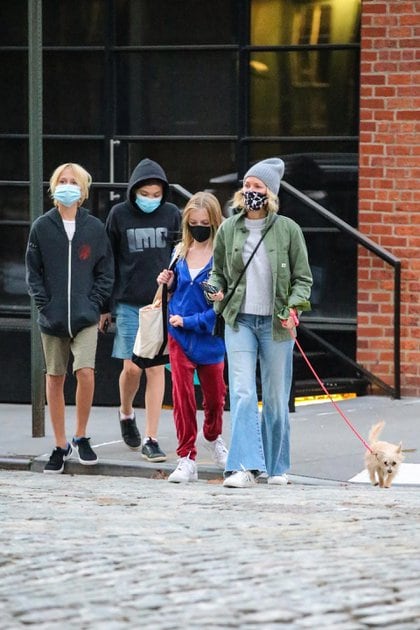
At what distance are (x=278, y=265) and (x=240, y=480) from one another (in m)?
1.32

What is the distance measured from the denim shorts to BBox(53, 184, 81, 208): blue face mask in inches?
39.3

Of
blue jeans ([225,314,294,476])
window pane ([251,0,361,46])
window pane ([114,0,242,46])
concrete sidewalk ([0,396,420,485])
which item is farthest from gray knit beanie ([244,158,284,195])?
window pane ([114,0,242,46])

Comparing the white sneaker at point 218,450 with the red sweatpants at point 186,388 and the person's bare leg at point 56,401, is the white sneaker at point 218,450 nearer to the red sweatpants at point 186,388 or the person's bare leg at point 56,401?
the red sweatpants at point 186,388

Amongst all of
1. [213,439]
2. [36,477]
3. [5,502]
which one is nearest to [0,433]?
[36,477]

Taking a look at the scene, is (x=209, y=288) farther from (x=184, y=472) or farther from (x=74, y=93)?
(x=74, y=93)

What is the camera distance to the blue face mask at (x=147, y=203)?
10.2 meters

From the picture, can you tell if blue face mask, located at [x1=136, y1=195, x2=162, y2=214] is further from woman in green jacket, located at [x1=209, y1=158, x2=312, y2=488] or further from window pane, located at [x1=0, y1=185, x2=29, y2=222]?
window pane, located at [x1=0, y1=185, x2=29, y2=222]

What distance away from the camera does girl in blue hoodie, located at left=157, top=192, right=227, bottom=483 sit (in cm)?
927

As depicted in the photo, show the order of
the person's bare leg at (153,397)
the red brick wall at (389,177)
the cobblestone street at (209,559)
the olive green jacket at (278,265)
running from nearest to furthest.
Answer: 1. the cobblestone street at (209,559)
2. the olive green jacket at (278,265)
3. the person's bare leg at (153,397)
4. the red brick wall at (389,177)

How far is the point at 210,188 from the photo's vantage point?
1355 centimetres

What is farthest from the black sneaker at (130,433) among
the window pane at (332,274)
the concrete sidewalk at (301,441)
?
the window pane at (332,274)

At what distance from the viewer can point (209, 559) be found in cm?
638

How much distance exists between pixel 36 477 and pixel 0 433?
59.7 inches

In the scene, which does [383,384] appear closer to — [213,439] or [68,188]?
[213,439]
